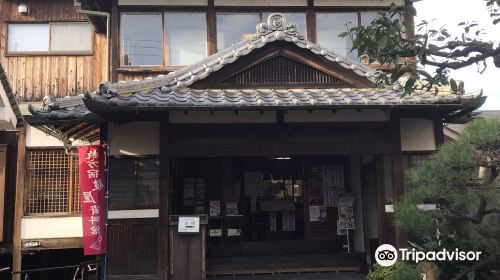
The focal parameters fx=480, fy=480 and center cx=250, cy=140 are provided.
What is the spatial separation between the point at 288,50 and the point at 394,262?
5388 mm

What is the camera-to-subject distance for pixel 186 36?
14188 millimetres

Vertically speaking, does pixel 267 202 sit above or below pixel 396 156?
below

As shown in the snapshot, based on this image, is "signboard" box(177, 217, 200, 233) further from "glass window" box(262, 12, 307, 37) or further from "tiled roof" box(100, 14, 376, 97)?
"glass window" box(262, 12, 307, 37)

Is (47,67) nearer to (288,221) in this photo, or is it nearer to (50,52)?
(50,52)

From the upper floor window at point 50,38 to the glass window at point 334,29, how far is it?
7385 millimetres

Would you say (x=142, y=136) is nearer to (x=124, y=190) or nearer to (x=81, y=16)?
(x=124, y=190)

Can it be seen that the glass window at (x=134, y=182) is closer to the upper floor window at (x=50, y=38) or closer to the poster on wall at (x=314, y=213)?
the poster on wall at (x=314, y=213)

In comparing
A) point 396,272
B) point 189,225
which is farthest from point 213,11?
point 396,272

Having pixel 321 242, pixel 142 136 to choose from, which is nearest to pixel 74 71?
pixel 142 136

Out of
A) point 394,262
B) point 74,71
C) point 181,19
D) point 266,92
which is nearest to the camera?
point 394,262

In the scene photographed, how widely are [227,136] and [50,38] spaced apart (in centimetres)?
811

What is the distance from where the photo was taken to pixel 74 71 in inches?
599

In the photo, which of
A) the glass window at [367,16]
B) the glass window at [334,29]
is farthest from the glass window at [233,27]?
the glass window at [367,16]

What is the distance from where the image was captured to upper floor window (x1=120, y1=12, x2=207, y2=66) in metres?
13.9
